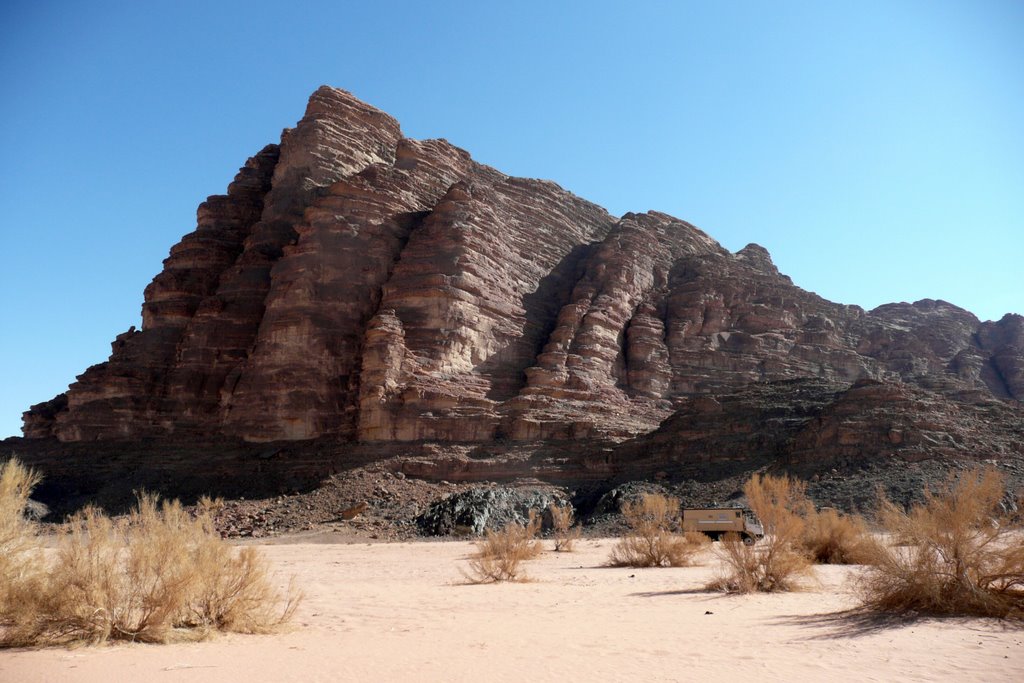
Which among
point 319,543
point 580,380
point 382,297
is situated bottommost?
point 319,543

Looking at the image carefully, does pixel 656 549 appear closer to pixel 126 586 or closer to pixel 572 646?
pixel 572 646

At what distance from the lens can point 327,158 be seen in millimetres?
69938

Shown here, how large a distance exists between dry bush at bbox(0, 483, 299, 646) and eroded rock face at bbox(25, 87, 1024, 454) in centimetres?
3839

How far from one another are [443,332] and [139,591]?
45.9m

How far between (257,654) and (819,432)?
4069cm

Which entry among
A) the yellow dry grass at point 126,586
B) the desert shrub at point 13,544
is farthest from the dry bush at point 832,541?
the desert shrub at point 13,544

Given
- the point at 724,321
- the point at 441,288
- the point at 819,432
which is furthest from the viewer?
the point at 724,321

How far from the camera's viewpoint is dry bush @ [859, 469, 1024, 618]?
10.7 meters

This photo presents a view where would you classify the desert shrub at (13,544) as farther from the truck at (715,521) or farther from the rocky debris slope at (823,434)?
the rocky debris slope at (823,434)

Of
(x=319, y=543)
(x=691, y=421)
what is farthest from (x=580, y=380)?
(x=319, y=543)

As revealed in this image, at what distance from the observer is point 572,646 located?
9.86m

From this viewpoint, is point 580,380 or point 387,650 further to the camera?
point 580,380

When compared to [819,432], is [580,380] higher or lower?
higher

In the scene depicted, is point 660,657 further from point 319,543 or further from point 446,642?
point 319,543
